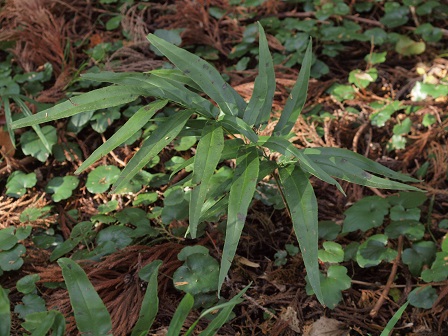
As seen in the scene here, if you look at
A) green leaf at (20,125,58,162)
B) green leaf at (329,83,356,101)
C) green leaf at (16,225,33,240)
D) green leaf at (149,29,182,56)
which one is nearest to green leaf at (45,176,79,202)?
green leaf at (20,125,58,162)

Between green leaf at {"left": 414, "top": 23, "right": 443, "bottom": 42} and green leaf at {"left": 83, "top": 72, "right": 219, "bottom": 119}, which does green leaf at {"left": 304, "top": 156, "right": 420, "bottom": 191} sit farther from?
green leaf at {"left": 414, "top": 23, "right": 443, "bottom": 42}

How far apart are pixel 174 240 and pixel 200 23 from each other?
5.03ft

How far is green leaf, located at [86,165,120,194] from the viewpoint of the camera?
2.47 meters

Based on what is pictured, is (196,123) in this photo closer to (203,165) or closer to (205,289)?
(203,165)

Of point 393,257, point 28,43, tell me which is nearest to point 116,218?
point 393,257

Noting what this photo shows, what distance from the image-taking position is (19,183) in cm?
252

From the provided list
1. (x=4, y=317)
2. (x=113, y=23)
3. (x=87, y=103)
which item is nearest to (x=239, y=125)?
(x=87, y=103)

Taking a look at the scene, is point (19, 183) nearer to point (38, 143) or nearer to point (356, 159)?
point (38, 143)

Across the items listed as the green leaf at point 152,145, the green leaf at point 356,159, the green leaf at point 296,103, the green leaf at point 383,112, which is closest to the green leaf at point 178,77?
the green leaf at point 152,145

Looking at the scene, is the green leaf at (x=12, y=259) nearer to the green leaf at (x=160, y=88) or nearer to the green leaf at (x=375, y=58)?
the green leaf at (x=160, y=88)

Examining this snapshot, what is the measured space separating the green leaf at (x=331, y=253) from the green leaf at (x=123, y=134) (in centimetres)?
85

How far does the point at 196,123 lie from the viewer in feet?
5.82

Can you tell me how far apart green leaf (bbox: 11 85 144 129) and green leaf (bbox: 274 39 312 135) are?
0.47 m

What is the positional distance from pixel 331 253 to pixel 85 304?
3.05 ft
